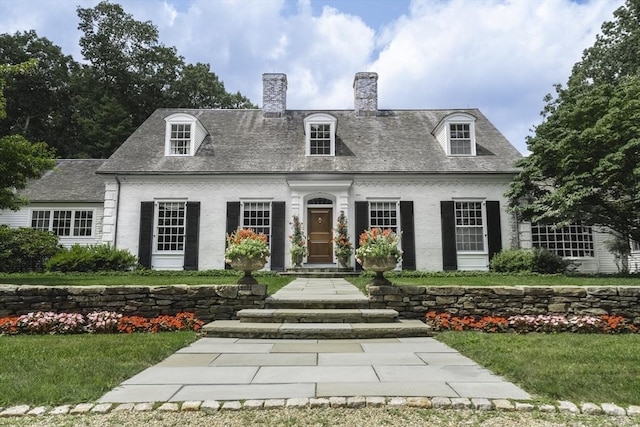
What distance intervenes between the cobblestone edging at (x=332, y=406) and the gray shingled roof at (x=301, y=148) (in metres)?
12.3

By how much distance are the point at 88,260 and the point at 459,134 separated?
14114mm

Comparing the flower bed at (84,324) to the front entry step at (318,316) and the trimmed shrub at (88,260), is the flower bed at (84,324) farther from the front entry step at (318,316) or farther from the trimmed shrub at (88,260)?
the trimmed shrub at (88,260)

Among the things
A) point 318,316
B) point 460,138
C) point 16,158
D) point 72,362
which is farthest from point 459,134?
point 72,362

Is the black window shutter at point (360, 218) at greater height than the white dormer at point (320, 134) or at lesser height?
lesser

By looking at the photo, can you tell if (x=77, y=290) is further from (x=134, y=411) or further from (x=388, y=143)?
(x=388, y=143)

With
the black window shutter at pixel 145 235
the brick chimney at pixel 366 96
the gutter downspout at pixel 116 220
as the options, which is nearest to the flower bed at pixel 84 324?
the black window shutter at pixel 145 235

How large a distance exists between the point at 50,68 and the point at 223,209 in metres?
27.1

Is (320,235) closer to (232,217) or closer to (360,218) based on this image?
(360,218)

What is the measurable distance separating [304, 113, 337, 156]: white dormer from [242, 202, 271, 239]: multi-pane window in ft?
9.20

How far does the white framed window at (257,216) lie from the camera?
1500cm

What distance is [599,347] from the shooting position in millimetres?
5145

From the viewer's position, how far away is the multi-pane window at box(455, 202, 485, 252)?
49.1 feet

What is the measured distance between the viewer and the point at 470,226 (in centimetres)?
1498

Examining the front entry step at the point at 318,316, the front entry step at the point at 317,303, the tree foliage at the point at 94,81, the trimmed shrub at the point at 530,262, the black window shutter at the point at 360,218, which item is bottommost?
the front entry step at the point at 318,316
